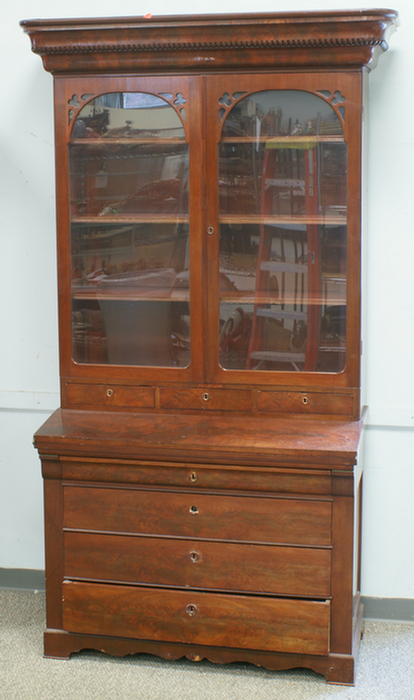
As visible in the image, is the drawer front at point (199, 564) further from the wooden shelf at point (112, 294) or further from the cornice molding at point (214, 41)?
the cornice molding at point (214, 41)

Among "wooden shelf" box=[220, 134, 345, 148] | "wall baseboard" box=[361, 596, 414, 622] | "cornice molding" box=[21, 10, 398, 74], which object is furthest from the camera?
"wall baseboard" box=[361, 596, 414, 622]

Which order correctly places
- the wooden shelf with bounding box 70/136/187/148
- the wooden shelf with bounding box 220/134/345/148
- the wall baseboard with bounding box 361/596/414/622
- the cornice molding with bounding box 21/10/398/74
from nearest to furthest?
the cornice molding with bounding box 21/10/398/74 < the wooden shelf with bounding box 220/134/345/148 < the wooden shelf with bounding box 70/136/187/148 < the wall baseboard with bounding box 361/596/414/622

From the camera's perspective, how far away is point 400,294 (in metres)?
2.58

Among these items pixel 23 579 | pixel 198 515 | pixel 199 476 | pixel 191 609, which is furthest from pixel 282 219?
pixel 23 579

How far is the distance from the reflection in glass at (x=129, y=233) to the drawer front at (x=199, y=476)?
38 cm

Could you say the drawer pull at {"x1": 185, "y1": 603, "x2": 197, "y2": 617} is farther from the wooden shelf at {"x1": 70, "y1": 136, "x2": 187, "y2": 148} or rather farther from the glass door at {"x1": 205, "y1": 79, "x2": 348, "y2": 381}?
the wooden shelf at {"x1": 70, "y1": 136, "x2": 187, "y2": 148}

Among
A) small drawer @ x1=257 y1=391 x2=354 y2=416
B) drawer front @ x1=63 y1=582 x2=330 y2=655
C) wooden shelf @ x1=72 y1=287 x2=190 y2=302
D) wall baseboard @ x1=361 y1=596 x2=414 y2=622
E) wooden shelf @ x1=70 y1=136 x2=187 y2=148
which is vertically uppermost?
wooden shelf @ x1=70 y1=136 x2=187 y2=148

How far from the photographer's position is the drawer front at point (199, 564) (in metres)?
2.20

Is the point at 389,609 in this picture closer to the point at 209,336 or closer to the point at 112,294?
the point at 209,336

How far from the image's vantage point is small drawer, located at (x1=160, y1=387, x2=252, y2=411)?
7.83 ft

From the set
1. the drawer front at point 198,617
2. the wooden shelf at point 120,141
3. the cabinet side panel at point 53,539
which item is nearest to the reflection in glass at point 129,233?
the wooden shelf at point 120,141

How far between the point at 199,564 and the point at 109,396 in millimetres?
663

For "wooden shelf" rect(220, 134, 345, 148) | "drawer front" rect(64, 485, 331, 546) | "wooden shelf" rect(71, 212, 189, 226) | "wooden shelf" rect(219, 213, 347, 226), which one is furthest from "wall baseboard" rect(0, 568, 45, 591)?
"wooden shelf" rect(220, 134, 345, 148)

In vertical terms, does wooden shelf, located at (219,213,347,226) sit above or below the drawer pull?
above
